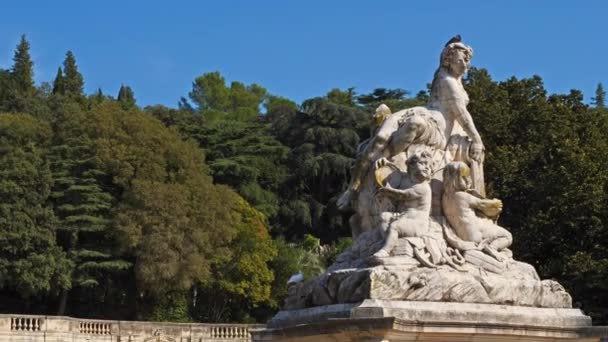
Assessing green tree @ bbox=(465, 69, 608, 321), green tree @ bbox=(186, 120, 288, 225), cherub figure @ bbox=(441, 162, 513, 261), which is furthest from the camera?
green tree @ bbox=(186, 120, 288, 225)

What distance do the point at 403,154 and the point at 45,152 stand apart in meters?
40.0

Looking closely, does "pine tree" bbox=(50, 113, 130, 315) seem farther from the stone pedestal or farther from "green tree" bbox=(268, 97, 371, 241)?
the stone pedestal

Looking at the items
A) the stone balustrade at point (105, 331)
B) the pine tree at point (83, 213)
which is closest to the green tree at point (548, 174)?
the stone balustrade at point (105, 331)

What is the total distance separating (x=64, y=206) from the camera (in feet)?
176

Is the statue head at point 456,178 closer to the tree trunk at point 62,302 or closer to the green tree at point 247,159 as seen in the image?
the tree trunk at point 62,302

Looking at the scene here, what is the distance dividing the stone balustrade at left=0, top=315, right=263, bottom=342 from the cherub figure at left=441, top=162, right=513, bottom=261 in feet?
80.6

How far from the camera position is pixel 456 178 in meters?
18.8

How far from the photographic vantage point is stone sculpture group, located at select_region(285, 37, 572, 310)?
17859mm

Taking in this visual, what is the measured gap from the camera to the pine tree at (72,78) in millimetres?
86312

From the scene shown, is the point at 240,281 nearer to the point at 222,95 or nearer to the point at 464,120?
the point at 464,120

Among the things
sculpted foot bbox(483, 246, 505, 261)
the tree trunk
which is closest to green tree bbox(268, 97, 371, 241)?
the tree trunk

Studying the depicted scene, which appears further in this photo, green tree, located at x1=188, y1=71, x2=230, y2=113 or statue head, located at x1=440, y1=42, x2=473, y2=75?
green tree, located at x1=188, y1=71, x2=230, y2=113

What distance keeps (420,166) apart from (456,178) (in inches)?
20.6

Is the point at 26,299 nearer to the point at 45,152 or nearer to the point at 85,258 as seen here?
the point at 85,258
